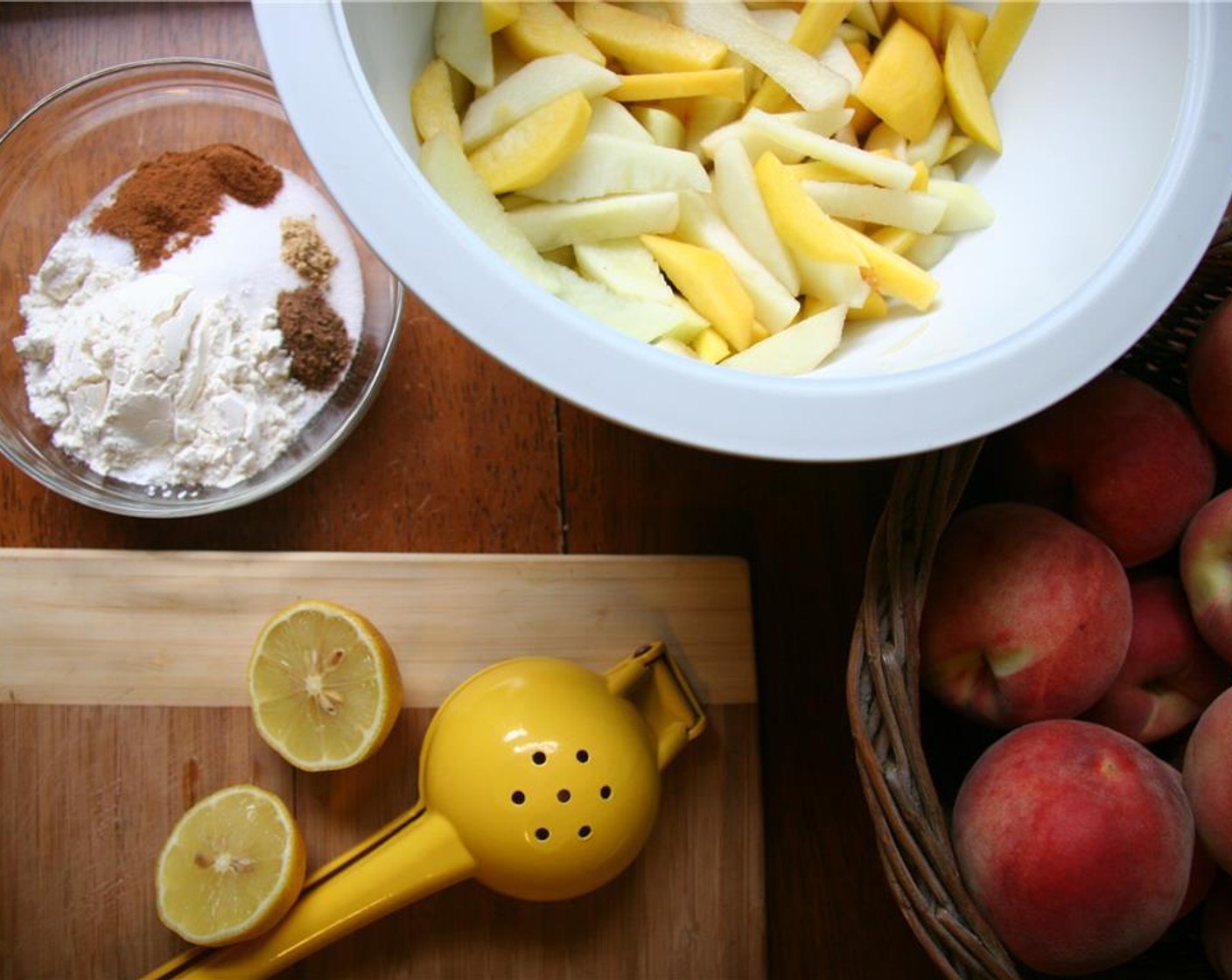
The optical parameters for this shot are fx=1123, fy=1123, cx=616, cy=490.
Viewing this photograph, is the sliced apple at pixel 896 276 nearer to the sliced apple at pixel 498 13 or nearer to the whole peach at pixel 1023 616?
the whole peach at pixel 1023 616

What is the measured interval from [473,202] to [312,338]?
0.78ft

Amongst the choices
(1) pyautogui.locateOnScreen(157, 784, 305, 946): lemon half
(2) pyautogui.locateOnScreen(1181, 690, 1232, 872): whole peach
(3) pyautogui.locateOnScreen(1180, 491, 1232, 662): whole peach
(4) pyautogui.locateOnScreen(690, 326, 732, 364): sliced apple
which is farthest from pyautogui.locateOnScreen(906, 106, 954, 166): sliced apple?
(1) pyautogui.locateOnScreen(157, 784, 305, 946): lemon half

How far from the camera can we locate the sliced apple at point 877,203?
0.77 metres

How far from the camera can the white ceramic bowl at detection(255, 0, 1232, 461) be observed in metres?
0.59

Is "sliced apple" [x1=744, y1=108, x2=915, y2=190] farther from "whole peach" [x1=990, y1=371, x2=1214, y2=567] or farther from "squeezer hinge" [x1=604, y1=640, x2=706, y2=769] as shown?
"squeezer hinge" [x1=604, y1=640, x2=706, y2=769]

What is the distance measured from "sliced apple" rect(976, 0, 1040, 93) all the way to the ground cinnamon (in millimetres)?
556

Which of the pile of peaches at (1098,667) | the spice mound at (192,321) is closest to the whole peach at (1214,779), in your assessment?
the pile of peaches at (1098,667)

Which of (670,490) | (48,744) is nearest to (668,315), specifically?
(670,490)

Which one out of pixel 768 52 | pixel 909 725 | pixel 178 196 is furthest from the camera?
pixel 178 196

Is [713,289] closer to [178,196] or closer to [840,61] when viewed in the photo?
[840,61]

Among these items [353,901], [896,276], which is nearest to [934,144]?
[896,276]

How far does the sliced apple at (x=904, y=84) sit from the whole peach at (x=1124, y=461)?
0.23 metres

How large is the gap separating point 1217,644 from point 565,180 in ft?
1.77

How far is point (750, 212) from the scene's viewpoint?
77 centimetres
